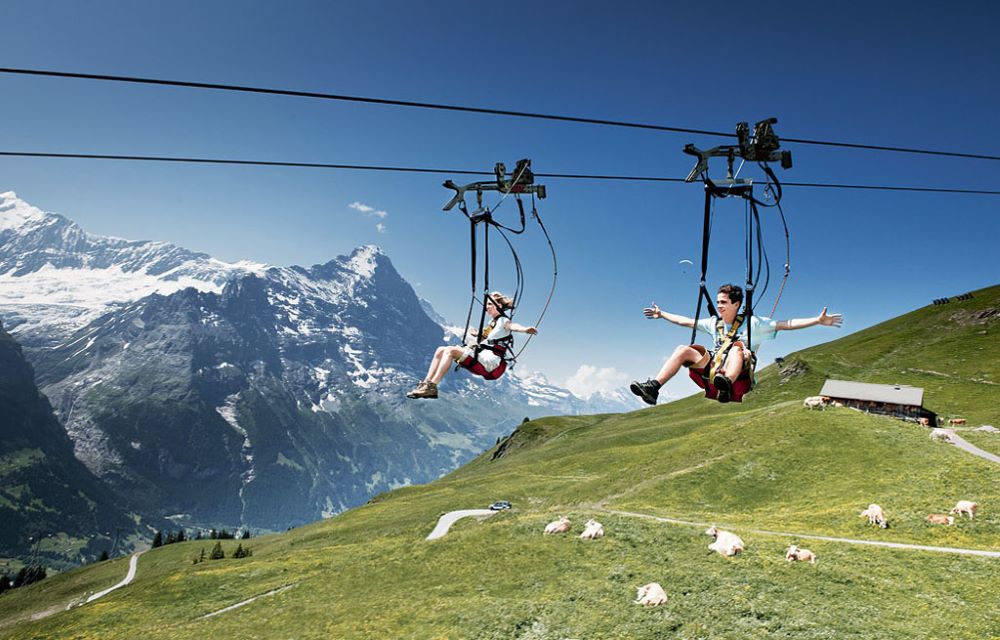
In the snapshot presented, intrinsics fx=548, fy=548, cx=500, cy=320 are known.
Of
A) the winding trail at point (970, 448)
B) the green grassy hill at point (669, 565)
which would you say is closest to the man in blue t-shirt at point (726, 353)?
the green grassy hill at point (669, 565)

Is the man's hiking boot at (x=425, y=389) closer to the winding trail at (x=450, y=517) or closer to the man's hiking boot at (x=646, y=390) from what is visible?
the man's hiking boot at (x=646, y=390)

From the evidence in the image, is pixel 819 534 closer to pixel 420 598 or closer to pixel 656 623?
pixel 656 623

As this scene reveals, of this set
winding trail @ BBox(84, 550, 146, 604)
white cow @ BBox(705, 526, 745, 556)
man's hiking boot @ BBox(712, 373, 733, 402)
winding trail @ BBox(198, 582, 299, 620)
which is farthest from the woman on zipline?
winding trail @ BBox(84, 550, 146, 604)

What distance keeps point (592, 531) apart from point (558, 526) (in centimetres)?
277

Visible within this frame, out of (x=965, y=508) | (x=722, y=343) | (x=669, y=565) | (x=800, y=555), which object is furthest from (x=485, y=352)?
(x=965, y=508)

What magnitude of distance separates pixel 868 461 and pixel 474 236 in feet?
176

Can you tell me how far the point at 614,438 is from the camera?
111 m

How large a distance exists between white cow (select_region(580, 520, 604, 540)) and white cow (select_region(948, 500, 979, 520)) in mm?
24433

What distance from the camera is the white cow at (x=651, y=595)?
27.0m

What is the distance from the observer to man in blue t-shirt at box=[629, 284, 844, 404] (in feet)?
41.8

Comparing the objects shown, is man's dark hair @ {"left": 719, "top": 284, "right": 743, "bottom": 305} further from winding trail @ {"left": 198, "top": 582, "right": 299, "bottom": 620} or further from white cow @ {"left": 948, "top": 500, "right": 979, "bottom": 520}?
winding trail @ {"left": 198, "top": 582, "right": 299, "bottom": 620}

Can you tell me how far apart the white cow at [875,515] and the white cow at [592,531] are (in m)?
19.3

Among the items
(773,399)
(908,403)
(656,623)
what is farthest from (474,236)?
(773,399)

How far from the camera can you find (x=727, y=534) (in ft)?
110
